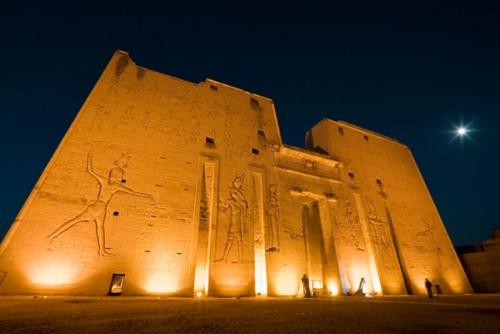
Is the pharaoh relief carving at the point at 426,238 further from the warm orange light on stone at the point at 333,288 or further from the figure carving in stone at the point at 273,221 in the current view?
the figure carving in stone at the point at 273,221

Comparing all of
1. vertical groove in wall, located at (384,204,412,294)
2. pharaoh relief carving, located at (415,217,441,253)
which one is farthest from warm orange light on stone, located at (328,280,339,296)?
pharaoh relief carving, located at (415,217,441,253)

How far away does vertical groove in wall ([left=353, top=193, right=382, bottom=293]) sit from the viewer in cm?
1108

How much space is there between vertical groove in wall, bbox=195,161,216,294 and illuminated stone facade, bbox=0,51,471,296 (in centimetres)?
4

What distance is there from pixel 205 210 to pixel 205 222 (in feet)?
1.38

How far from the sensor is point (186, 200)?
29.0ft

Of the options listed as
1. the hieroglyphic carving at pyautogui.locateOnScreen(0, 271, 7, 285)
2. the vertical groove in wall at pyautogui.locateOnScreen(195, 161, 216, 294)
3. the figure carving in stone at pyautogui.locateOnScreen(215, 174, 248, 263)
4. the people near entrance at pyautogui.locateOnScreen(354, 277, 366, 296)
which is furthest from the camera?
the people near entrance at pyautogui.locateOnScreen(354, 277, 366, 296)

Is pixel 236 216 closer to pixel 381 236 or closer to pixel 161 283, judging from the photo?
pixel 161 283

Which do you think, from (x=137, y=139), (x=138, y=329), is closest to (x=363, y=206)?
(x=137, y=139)

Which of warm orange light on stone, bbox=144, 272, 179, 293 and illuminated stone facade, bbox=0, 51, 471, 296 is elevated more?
illuminated stone facade, bbox=0, 51, 471, 296

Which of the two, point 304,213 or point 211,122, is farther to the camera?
point 304,213

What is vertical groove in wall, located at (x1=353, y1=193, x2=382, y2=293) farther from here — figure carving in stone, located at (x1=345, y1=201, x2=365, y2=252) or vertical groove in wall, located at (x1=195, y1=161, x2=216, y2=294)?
vertical groove in wall, located at (x1=195, y1=161, x2=216, y2=294)

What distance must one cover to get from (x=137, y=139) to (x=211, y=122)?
308 cm

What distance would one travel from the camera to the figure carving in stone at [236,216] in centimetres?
871

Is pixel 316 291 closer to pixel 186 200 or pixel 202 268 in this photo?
pixel 202 268
